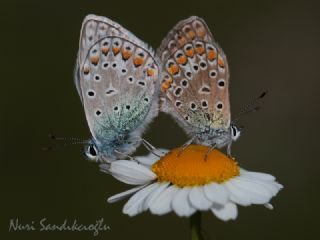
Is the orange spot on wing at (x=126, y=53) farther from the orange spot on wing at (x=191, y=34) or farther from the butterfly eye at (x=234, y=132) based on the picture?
the butterfly eye at (x=234, y=132)

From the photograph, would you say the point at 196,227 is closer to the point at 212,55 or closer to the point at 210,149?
the point at 210,149

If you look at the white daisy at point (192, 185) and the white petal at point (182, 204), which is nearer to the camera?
the white petal at point (182, 204)

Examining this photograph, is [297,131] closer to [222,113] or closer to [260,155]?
[260,155]

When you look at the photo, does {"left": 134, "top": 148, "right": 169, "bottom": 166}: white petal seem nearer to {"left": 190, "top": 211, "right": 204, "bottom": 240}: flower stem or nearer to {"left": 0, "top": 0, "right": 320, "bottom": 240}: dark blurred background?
{"left": 190, "top": 211, "right": 204, "bottom": 240}: flower stem

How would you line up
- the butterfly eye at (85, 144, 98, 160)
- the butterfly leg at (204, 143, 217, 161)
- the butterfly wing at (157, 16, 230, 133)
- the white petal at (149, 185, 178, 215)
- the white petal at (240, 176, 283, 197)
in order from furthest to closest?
the butterfly wing at (157, 16, 230, 133) < the butterfly eye at (85, 144, 98, 160) < the butterfly leg at (204, 143, 217, 161) < the white petal at (240, 176, 283, 197) < the white petal at (149, 185, 178, 215)

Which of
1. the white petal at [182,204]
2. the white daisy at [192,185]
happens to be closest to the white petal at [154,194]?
the white daisy at [192,185]

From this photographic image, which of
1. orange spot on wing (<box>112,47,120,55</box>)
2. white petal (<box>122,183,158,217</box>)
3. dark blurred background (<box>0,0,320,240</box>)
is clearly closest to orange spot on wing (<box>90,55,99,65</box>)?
orange spot on wing (<box>112,47,120,55</box>)
